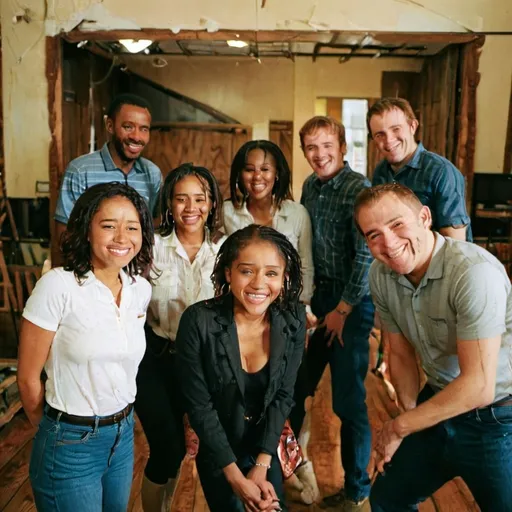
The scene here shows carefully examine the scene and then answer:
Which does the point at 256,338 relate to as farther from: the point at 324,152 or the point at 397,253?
the point at 324,152

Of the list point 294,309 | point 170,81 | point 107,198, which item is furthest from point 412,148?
point 170,81

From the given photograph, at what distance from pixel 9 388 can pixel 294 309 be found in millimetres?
2024

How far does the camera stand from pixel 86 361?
1398mm

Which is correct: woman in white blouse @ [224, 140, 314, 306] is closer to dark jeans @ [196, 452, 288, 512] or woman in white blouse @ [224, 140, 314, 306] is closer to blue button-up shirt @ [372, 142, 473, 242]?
blue button-up shirt @ [372, 142, 473, 242]

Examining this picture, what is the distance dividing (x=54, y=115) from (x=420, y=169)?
234cm

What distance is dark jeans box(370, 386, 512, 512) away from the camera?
1466 millimetres

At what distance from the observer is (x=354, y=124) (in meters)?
4.94

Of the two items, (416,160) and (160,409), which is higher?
(416,160)

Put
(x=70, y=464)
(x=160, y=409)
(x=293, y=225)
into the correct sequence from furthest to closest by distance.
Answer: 1. (x=293, y=225)
2. (x=160, y=409)
3. (x=70, y=464)

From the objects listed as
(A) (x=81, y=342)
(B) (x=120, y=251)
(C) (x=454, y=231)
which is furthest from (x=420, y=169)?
(A) (x=81, y=342)

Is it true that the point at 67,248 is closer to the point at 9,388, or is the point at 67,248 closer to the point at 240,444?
the point at 240,444

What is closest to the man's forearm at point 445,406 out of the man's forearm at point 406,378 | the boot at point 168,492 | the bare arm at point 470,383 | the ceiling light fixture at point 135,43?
the bare arm at point 470,383

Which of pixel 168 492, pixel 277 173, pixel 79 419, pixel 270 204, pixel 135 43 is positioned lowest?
pixel 168 492

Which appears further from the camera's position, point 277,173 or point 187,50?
point 187,50
